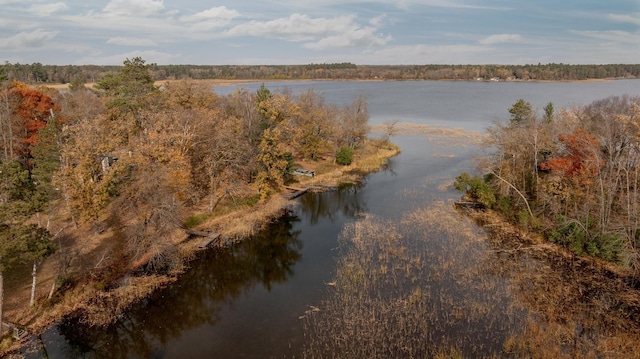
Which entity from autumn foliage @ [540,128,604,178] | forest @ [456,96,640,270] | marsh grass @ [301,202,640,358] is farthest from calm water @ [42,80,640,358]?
autumn foliage @ [540,128,604,178]

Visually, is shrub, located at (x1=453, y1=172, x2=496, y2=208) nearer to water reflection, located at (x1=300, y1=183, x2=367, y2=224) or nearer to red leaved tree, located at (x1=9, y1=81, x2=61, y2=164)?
water reflection, located at (x1=300, y1=183, x2=367, y2=224)

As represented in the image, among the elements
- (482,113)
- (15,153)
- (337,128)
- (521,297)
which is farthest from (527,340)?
(482,113)

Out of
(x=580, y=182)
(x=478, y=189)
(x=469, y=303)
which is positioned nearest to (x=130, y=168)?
(x=469, y=303)

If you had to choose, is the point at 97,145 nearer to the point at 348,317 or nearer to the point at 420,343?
the point at 348,317

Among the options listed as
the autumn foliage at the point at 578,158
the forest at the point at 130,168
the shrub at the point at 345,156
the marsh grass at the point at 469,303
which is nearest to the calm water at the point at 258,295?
the marsh grass at the point at 469,303

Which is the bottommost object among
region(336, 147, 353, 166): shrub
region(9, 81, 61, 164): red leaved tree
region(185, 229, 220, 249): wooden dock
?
region(185, 229, 220, 249): wooden dock

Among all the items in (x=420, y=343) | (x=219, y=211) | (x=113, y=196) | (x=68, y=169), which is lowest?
(x=420, y=343)

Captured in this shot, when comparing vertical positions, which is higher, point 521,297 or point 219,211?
point 219,211

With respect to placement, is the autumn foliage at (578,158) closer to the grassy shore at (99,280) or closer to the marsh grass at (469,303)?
the marsh grass at (469,303)
